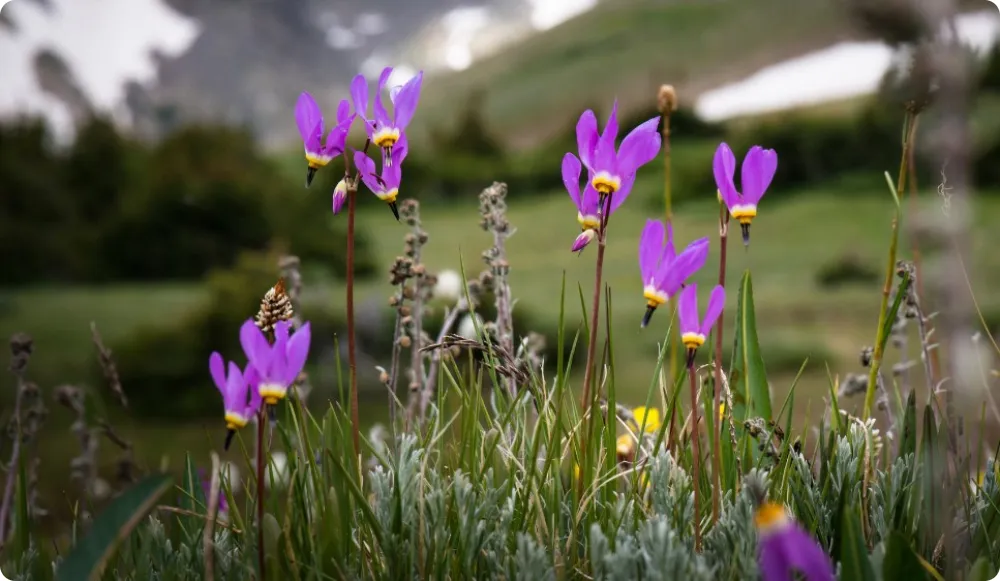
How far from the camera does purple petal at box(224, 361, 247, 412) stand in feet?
1.35

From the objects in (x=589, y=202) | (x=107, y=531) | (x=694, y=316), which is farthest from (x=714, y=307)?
(x=107, y=531)

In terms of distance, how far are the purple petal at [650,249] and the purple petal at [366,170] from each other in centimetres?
17

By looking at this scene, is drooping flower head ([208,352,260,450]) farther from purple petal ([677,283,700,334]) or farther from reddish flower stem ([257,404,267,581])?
purple petal ([677,283,700,334])

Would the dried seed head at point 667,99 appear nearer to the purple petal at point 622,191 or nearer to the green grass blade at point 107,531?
the purple petal at point 622,191

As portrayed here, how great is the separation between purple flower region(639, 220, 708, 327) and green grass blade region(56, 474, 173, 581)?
273 mm

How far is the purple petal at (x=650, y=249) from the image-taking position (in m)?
0.45

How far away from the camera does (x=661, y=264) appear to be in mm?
453

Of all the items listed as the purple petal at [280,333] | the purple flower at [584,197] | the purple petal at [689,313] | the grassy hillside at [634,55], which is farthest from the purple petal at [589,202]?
the grassy hillside at [634,55]

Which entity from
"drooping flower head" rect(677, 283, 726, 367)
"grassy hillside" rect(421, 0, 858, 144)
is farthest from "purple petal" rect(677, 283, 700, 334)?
"grassy hillside" rect(421, 0, 858, 144)

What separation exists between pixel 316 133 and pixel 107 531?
252 millimetres

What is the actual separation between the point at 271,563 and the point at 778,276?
6.18 ft

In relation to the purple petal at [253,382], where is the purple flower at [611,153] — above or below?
above

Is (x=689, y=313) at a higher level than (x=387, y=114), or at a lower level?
lower

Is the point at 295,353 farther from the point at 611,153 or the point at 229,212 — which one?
the point at 229,212
